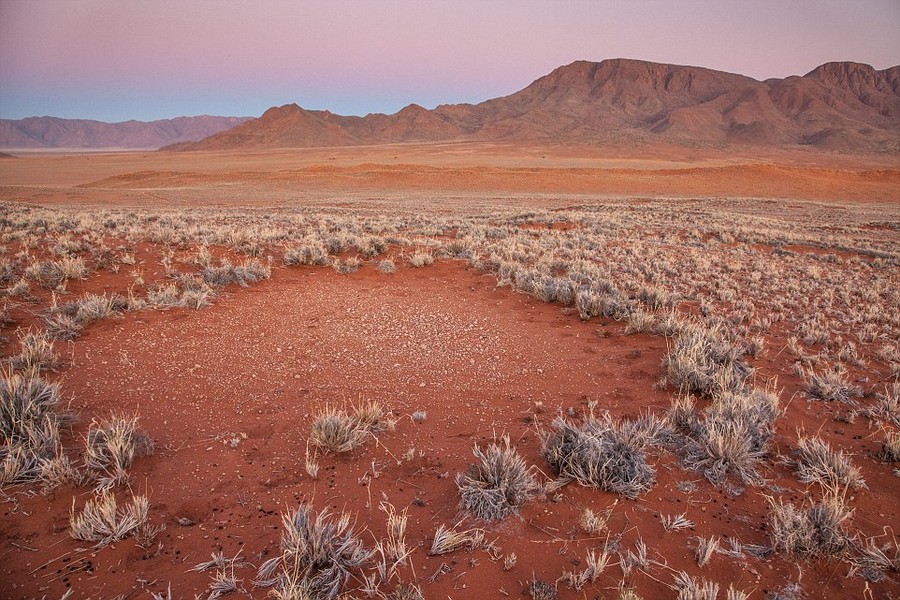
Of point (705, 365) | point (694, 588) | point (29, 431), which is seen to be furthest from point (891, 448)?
point (29, 431)

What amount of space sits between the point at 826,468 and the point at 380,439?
3494mm

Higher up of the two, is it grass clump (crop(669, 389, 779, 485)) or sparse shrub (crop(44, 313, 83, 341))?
sparse shrub (crop(44, 313, 83, 341))

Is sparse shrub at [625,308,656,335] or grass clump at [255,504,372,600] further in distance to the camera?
sparse shrub at [625,308,656,335]

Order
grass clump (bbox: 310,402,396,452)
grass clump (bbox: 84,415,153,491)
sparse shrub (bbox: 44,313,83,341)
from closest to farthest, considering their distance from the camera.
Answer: grass clump (bbox: 84,415,153,491) → grass clump (bbox: 310,402,396,452) → sparse shrub (bbox: 44,313,83,341)

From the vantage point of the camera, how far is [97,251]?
29.8 feet

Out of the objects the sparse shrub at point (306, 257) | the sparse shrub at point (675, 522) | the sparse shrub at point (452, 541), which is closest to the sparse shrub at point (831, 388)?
the sparse shrub at point (675, 522)

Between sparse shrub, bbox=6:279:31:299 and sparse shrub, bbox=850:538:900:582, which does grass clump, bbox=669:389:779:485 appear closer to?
sparse shrub, bbox=850:538:900:582

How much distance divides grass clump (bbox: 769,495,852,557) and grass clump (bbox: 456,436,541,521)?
5.01 ft

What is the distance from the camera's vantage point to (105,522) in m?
2.97

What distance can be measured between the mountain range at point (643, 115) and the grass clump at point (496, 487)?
99.6 meters

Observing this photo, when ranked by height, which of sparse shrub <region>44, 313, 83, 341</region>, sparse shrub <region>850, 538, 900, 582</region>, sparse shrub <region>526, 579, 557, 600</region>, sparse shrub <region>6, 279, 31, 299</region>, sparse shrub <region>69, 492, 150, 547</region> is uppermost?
sparse shrub <region>6, 279, 31, 299</region>

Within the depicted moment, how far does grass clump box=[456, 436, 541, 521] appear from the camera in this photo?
10.6ft

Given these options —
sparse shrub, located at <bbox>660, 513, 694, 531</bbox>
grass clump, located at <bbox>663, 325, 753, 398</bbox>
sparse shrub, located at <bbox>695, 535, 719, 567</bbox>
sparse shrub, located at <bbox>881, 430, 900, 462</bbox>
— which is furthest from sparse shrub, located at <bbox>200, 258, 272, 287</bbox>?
sparse shrub, located at <bbox>881, 430, 900, 462</bbox>

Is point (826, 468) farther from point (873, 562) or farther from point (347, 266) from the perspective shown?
point (347, 266)
